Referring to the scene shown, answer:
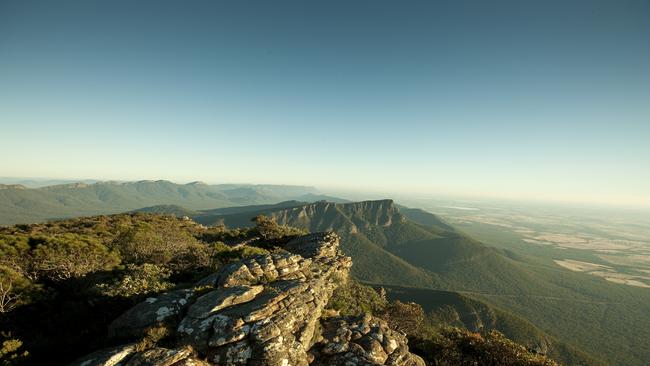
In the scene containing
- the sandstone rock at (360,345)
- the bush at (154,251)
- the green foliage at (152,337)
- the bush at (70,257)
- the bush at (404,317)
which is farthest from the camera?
the bush at (404,317)

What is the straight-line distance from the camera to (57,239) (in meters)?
39.2

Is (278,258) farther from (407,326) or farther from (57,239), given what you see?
(57,239)

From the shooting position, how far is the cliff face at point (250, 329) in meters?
14.8

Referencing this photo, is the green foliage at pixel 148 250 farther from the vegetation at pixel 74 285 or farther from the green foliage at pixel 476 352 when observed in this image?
the green foliage at pixel 476 352

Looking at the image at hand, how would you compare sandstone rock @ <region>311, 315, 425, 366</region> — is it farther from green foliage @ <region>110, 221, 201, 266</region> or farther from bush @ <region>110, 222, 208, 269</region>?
green foliage @ <region>110, 221, 201, 266</region>

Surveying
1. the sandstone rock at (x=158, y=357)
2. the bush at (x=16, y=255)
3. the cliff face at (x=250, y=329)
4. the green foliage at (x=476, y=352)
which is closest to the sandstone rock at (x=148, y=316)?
the cliff face at (x=250, y=329)

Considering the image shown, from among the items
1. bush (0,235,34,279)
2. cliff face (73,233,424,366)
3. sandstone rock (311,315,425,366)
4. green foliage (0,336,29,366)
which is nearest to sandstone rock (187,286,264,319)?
cliff face (73,233,424,366)

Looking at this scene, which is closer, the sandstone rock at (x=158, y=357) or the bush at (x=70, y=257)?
the sandstone rock at (x=158, y=357)

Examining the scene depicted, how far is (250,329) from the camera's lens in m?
16.0

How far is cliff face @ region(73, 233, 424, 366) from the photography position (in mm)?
14773

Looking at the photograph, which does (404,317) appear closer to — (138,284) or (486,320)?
(138,284)

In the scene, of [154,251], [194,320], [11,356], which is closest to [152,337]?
[194,320]

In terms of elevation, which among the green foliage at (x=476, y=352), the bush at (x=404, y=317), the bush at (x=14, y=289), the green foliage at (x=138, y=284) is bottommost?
the bush at (x=404, y=317)

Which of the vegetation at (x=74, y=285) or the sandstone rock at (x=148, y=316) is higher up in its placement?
the sandstone rock at (x=148, y=316)
